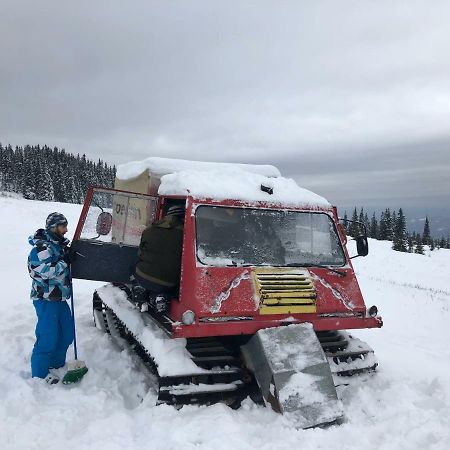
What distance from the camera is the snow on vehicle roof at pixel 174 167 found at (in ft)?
21.8

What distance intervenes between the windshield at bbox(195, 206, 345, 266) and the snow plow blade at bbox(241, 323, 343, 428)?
94cm

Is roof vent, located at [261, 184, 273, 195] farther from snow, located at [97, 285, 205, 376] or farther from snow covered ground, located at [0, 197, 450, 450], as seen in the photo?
snow covered ground, located at [0, 197, 450, 450]

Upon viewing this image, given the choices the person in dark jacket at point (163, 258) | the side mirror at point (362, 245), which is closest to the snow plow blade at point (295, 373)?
the person in dark jacket at point (163, 258)

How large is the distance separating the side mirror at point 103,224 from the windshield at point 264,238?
4.60 ft

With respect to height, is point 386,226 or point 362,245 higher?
point 362,245

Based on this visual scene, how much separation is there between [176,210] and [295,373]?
241 cm

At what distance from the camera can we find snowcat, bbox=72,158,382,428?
4555 millimetres

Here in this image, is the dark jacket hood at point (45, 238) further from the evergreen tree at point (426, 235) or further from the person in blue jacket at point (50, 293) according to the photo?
the evergreen tree at point (426, 235)

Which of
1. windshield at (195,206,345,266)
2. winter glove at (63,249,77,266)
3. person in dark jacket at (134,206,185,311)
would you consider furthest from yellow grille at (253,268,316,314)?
winter glove at (63,249,77,266)

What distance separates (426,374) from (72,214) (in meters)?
30.5

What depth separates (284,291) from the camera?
5.04m

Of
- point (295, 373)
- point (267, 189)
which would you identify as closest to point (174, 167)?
point (267, 189)

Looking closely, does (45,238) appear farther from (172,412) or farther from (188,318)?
(172,412)

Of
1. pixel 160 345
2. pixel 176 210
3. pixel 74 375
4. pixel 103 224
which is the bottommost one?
pixel 74 375
